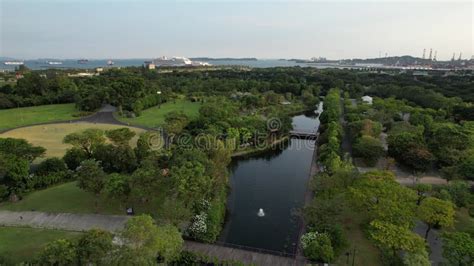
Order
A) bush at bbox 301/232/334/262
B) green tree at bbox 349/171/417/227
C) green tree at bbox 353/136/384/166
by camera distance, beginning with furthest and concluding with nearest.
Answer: green tree at bbox 353/136/384/166 → green tree at bbox 349/171/417/227 → bush at bbox 301/232/334/262

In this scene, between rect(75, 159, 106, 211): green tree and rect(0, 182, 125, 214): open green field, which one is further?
rect(0, 182, 125, 214): open green field

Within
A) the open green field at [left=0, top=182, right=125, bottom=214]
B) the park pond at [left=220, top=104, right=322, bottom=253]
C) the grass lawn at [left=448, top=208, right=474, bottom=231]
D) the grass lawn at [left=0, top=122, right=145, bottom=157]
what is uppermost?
the grass lawn at [left=0, top=122, right=145, bottom=157]

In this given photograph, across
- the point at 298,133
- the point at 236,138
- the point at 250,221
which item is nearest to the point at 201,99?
the point at 298,133

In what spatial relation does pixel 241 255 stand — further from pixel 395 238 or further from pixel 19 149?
pixel 19 149

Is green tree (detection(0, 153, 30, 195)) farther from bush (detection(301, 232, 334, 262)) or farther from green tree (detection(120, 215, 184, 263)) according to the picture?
bush (detection(301, 232, 334, 262))

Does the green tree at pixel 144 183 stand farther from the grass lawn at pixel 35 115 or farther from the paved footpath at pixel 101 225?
the grass lawn at pixel 35 115

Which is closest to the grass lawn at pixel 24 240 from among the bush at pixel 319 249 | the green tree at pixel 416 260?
the bush at pixel 319 249

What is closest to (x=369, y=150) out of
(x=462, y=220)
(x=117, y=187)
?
(x=462, y=220)

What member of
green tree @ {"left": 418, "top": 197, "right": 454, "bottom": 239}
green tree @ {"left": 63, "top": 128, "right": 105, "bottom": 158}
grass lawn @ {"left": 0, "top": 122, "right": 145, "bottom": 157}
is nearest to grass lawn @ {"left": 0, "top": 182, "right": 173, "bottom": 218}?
green tree @ {"left": 63, "top": 128, "right": 105, "bottom": 158}
